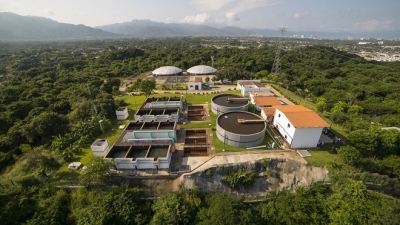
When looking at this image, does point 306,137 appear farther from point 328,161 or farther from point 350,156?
point 350,156

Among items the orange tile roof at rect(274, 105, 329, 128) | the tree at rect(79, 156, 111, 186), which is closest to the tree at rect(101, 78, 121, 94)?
the tree at rect(79, 156, 111, 186)

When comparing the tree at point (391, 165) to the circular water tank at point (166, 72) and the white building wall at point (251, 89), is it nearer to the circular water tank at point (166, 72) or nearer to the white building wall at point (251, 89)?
the white building wall at point (251, 89)

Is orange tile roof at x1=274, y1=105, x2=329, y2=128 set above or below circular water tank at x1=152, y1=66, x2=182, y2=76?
above

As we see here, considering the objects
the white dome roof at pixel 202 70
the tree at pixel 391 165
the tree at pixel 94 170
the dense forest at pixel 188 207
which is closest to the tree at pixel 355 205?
the dense forest at pixel 188 207

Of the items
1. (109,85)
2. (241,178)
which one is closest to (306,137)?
(241,178)

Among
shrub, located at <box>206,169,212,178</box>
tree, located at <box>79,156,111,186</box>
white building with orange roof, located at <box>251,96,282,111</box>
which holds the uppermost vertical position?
white building with orange roof, located at <box>251,96,282,111</box>

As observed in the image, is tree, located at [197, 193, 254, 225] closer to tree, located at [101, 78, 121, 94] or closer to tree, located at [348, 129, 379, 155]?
tree, located at [348, 129, 379, 155]

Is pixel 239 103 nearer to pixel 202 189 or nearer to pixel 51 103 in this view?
A: pixel 202 189
